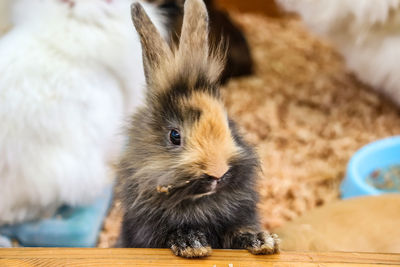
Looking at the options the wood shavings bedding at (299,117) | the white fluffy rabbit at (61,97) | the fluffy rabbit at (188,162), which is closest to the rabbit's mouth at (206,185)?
the fluffy rabbit at (188,162)

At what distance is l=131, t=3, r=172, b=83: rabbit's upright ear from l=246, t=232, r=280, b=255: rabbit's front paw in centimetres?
50

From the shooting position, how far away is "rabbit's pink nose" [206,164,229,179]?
3.17 ft

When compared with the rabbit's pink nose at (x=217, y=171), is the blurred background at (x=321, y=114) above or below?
above

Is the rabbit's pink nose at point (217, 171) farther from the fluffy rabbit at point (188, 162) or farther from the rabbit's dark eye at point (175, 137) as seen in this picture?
the rabbit's dark eye at point (175, 137)

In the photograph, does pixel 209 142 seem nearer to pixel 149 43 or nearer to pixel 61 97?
pixel 149 43

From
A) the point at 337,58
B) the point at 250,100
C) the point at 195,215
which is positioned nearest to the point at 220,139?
the point at 195,215

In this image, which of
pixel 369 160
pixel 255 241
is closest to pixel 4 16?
pixel 255 241

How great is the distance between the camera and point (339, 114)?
2.84m

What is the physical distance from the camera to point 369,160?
7.27 ft

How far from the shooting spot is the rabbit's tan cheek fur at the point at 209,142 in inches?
38.3

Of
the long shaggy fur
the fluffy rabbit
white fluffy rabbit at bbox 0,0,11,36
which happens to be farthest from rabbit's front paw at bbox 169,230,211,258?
the long shaggy fur

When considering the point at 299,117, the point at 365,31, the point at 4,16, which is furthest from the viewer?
the point at 299,117

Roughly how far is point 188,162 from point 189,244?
21 cm

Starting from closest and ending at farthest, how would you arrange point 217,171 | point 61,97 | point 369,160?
point 217,171, point 61,97, point 369,160
